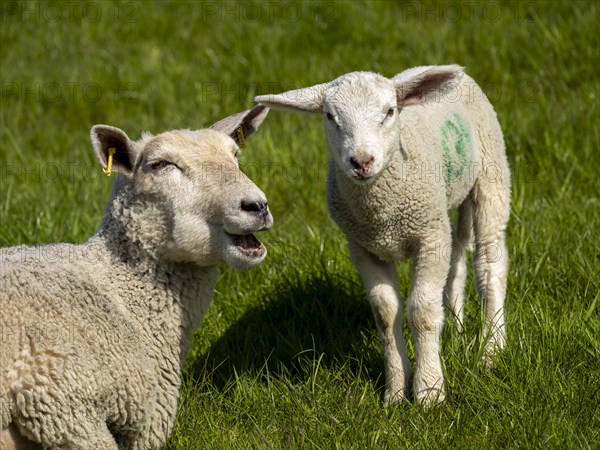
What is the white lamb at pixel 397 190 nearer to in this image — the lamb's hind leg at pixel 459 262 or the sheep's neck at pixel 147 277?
the lamb's hind leg at pixel 459 262

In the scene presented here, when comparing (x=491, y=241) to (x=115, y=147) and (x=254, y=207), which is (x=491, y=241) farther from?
(x=115, y=147)

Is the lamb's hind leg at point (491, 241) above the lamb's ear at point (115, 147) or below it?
below

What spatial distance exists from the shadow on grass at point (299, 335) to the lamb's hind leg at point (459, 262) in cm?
47

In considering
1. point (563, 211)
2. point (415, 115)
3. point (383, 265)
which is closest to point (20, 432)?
point (383, 265)

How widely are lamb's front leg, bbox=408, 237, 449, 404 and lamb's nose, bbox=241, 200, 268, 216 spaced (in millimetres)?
1000

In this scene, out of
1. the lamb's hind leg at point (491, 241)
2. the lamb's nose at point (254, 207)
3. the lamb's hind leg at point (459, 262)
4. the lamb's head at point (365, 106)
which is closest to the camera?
the lamb's nose at point (254, 207)

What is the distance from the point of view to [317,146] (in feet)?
23.0

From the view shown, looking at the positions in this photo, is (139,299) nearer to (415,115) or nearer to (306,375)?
(306,375)

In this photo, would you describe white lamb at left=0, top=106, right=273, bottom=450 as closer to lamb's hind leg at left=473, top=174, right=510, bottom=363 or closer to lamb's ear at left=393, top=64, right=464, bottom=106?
lamb's ear at left=393, top=64, right=464, bottom=106

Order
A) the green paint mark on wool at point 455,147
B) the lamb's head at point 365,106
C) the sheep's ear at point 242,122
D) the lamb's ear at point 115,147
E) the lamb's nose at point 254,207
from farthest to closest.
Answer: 1. the green paint mark on wool at point 455,147
2. the sheep's ear at point 242,122
3. the lamb's head at point 365,106
4. the lamb's ear at point 115,147
5. the lamb's nose at point 254,207

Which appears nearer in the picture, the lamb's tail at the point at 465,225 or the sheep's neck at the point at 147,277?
the sheep's neck at the point at 147,277

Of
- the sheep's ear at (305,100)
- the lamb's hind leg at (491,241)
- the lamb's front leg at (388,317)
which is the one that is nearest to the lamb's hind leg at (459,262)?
the lamb's hind leg at (491,241)

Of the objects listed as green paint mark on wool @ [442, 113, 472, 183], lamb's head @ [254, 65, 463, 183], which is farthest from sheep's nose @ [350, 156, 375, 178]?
green paint mark on wool @ [442, 113, 472, 183]

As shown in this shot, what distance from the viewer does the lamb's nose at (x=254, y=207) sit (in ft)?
12.2
